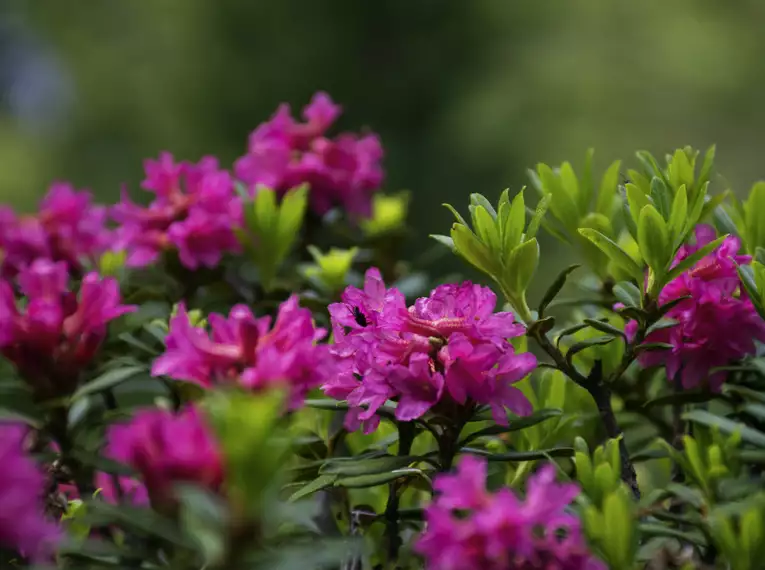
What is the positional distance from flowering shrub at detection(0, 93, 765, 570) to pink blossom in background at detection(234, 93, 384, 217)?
136 mm

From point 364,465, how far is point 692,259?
362 mm

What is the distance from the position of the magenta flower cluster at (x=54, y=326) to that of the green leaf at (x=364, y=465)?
0.94ft

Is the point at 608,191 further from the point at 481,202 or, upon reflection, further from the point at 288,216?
the point at 288,216

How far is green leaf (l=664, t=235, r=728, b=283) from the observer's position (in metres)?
0.89

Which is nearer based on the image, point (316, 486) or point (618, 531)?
point (618, 531)

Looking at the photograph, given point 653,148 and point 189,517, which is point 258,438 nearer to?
point 189,517

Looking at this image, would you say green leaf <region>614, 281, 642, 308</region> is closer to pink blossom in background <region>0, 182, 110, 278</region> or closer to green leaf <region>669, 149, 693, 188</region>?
green leaf <region>669, 149, 693, 188</region>

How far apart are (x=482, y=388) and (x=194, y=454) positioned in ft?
0.92

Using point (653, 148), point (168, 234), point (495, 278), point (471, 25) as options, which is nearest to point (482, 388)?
point (495, 278)

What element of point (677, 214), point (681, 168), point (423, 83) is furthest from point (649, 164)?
point (423, 83)

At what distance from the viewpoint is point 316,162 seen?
1533mm

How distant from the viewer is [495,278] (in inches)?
37.8

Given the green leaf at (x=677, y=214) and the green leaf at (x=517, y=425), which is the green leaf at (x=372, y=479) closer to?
the green leaf at (x=517, y=425)

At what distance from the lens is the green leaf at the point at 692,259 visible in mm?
888
